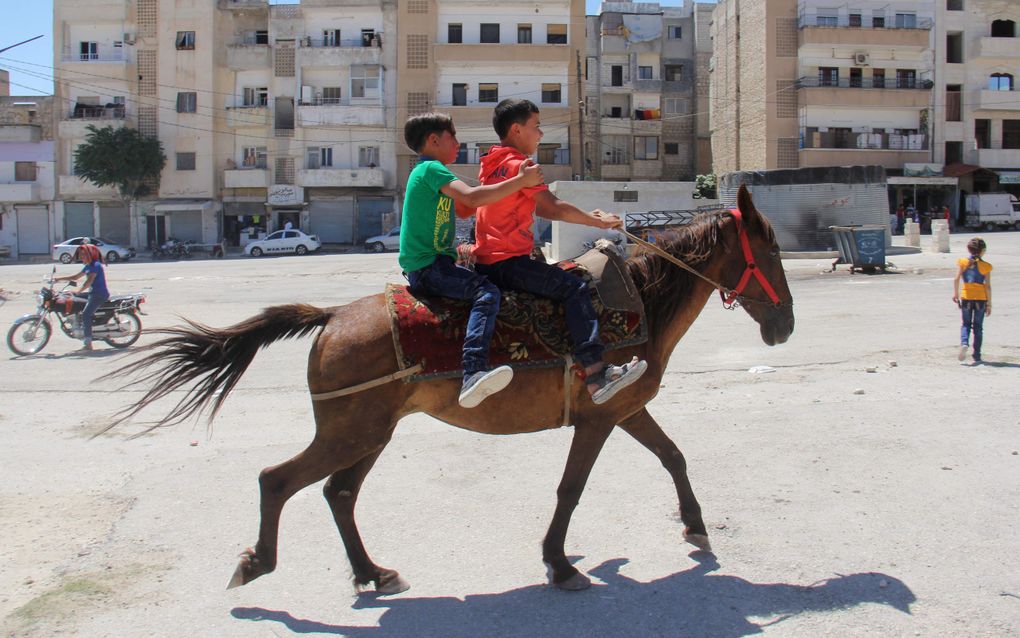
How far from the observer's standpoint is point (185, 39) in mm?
52156

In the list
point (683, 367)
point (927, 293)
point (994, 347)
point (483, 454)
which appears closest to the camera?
point (483, 454)

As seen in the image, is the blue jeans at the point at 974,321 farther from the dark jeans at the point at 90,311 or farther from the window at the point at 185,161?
the window at the point at 185,161

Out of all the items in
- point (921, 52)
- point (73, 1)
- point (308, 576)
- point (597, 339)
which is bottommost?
point (308, 576)

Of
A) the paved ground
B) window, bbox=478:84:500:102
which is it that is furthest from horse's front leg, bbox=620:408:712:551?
window, bbox=478:84:500:102

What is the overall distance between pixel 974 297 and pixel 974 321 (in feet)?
1.15

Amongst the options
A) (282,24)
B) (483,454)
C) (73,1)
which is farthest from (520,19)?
(483,454)

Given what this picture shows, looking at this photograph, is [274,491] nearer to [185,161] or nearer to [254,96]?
[185,161]

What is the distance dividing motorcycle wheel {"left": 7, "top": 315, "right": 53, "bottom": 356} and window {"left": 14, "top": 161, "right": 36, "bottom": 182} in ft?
151

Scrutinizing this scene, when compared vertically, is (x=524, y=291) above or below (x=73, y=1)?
below

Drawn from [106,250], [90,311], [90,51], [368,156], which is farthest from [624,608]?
[90,51]

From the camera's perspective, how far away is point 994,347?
1127 centimetres

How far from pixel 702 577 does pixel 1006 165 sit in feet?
186

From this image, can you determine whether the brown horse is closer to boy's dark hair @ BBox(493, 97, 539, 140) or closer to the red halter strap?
the red halter strap

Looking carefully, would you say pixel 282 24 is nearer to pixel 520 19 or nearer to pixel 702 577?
pixel 520 19
